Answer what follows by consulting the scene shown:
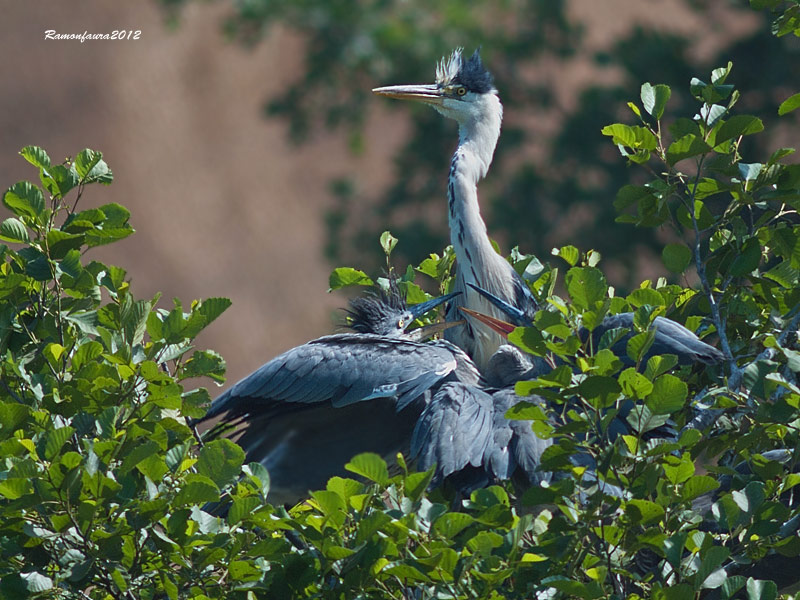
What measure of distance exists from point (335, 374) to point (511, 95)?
25.3 ft

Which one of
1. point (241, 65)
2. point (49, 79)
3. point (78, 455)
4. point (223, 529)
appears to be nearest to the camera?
point (78, 455)

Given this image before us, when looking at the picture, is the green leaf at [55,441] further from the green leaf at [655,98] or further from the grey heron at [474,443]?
the green leaf at [655,98]

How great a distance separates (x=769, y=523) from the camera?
7.16ft

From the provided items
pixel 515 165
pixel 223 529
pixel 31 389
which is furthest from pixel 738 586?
pixel 515 165

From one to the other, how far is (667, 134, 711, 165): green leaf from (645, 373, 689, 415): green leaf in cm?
66

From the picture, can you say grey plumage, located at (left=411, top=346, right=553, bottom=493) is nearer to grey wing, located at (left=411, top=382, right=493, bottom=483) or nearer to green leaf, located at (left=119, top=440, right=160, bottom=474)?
grey wing, located at (left=411, top=382, right=493, bottom=483)

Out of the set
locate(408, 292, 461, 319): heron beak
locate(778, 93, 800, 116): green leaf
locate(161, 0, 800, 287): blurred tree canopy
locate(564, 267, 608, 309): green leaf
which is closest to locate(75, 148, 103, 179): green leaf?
locate(564, 267, 608, 309): green leaf

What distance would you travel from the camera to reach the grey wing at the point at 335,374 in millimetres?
3357

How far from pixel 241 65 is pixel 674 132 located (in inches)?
475

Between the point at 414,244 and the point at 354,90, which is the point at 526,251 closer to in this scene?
the point at 414,244

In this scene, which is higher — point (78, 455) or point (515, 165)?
point (515, 165)

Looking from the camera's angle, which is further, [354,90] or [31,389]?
[354,90]

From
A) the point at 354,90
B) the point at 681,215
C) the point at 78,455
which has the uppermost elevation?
the point at 354,90

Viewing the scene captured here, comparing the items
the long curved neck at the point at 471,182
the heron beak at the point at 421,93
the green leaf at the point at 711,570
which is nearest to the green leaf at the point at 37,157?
the green leaf at the point at 711,570
